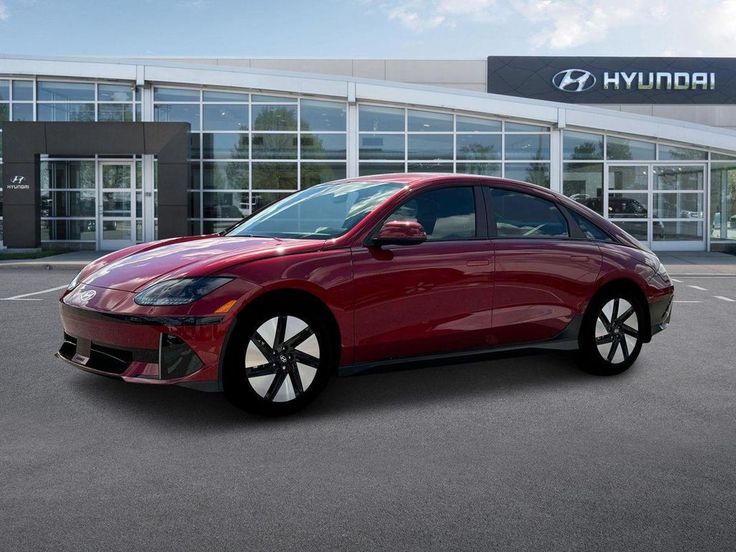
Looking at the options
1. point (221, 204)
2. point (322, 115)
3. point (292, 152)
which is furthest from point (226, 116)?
point (322, 115)

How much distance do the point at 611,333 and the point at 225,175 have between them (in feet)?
66.4

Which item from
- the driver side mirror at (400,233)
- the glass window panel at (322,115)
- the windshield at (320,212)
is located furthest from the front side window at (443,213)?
the glass window panel at (322,115)

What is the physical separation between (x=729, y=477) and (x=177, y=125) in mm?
22283

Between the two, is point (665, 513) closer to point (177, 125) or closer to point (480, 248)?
point (480, 248)

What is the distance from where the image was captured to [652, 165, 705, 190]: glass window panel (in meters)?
25.3

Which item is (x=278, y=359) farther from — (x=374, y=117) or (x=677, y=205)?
(x=677, y=205)

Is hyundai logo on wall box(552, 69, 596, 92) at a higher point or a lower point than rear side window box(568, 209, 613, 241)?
higher

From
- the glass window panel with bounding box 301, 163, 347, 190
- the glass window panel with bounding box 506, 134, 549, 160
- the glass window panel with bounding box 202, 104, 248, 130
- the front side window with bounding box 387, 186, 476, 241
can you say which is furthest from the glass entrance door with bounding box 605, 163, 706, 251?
the front side window with bounding box 387, 186, 476, 241

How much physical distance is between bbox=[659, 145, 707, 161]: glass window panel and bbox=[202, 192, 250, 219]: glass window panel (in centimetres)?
1281

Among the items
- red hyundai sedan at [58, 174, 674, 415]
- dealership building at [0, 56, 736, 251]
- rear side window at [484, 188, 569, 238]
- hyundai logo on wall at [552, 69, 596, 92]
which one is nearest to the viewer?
red hyundai sedan at [58, 174, 674, 415]

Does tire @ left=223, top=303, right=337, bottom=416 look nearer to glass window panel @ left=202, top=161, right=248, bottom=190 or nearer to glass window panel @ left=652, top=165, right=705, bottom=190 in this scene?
glass window panel @ left=202, top=161, right=248, bottom=190

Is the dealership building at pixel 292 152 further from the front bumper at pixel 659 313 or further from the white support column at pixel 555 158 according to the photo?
the front bumper at pixel 659 313

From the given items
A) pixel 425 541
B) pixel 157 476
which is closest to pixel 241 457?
pixel 157 476

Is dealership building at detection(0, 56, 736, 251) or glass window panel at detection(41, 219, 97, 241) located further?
glass window panel at detection(41, 219, 97, 241)
